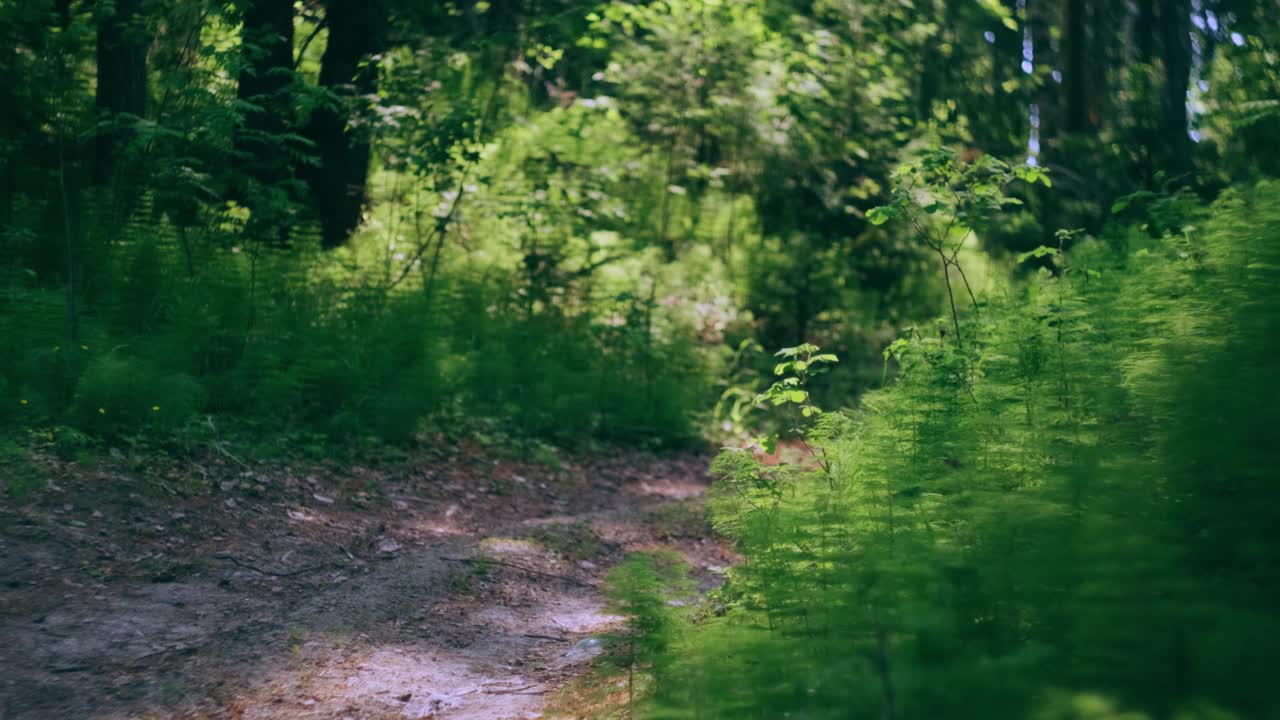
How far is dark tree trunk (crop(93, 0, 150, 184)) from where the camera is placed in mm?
8336

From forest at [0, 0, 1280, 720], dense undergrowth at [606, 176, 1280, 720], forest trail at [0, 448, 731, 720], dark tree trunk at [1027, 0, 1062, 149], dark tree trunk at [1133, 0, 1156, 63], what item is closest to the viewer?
dense undergrowth at [606, 176, 1280, 720]

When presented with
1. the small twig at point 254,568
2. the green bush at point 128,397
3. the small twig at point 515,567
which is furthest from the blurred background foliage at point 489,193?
the small twig at point 515,567

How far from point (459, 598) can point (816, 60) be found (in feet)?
36.2

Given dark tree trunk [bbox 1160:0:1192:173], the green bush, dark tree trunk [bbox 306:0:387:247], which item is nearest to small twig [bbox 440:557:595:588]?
the green bush

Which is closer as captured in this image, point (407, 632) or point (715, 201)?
point (407, 632)

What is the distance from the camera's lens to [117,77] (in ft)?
28.2

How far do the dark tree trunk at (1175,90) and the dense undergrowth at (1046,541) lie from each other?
935cm

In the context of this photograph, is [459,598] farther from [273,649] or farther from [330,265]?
[330,265]

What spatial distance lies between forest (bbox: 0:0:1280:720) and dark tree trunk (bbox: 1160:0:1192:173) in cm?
12

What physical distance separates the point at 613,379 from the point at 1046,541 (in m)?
7.93

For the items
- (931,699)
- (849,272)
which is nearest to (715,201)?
(849,272)

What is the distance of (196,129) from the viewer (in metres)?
7.96

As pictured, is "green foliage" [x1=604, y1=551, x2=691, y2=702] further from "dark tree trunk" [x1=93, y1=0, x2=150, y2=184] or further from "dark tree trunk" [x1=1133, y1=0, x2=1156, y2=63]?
"dark tree trunk" [x1=1133, y1=0, x2=1156, y2=63]

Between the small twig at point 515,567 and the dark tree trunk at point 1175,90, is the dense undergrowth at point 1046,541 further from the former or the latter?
the dark tree trunk at point 1175,90
